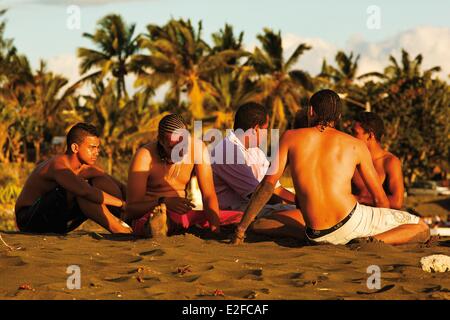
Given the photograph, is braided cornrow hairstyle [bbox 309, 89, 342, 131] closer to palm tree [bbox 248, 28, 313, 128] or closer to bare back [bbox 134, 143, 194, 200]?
bare back [bbox 134, 143, 194, 200]

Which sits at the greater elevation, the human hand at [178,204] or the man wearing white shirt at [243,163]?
the man wearing white shirt at [243,163]

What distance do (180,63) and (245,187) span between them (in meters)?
38.6

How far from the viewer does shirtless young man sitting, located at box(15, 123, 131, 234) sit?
26.1ft

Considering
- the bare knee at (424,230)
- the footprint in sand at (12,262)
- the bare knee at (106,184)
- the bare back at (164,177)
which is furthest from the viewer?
the bare knee at (106,184)

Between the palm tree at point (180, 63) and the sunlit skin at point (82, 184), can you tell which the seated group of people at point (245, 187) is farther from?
the palm tree at point (180, 63)

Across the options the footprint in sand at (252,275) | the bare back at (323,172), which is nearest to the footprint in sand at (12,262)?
the footprint in sand at (252,275)

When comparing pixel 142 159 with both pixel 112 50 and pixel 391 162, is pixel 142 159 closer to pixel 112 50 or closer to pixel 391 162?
pixel 391 162

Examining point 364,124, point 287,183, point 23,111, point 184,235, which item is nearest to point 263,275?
point 184,235

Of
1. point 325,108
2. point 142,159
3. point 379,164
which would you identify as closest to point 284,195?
point 379,164

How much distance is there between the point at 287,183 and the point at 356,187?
33.7m

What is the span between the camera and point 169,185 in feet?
25.9

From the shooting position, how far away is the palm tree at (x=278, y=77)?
48.2 m

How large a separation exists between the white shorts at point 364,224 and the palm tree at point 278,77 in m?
40.4

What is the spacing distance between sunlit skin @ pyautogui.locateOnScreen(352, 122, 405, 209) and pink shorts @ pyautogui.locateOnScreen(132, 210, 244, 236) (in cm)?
129
